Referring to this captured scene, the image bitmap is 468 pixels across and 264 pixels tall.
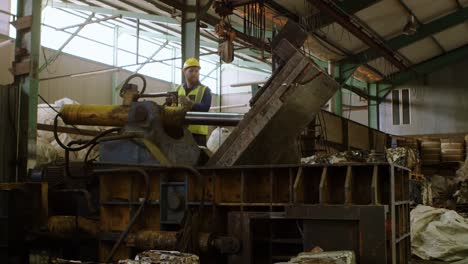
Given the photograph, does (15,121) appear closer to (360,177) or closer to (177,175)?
(177,175)

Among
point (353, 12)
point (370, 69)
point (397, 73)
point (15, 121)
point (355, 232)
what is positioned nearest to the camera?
point (355, 232)

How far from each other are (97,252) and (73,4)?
10.1 m

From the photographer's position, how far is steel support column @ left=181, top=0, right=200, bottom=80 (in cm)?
923

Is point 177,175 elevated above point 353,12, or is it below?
below

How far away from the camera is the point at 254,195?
13.6 feet

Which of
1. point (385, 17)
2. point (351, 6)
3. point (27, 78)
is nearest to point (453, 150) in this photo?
point (385, 17)

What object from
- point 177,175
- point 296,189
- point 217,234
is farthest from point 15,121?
point 296,189

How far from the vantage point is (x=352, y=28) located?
12219mm

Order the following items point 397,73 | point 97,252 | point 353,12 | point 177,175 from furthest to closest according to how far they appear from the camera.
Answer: point 397,73 < point 353,12 < point 97,252 < point 177,175

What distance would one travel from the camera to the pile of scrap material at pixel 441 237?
6.53 m

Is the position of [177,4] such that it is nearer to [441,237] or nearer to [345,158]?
[345,158]

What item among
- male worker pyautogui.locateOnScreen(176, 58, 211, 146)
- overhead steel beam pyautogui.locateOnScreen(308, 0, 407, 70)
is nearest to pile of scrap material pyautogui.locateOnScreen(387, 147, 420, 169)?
overhead steel beam pyautogui.locateOnScreen(308, 0, 407, 70)

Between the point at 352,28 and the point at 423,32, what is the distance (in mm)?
3911

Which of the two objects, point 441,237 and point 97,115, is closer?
point 97,115
